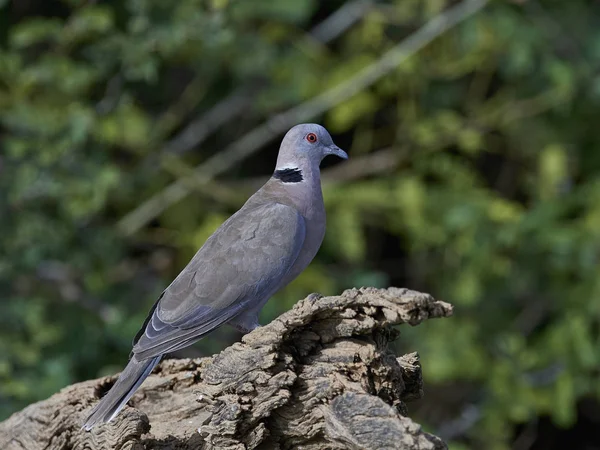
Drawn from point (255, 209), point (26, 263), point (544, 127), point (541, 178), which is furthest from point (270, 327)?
point (544, 127)

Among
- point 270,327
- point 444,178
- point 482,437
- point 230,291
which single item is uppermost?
point 444,178

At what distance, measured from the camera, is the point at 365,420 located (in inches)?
119

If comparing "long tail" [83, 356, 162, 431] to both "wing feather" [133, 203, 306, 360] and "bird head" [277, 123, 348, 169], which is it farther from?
"bird head" [277, 123, 348, 169]

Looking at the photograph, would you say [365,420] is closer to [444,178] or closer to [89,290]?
[89,290]

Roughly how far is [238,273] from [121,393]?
72 cm

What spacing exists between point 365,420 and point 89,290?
3720 mm

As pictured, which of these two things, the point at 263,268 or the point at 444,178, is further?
the point at 444,178

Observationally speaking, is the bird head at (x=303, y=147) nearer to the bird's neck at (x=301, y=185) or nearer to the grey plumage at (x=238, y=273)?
the bird's neck at (x=301, y=185)

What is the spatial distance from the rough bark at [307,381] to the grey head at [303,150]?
44.4 inches

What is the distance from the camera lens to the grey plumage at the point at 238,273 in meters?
3.85

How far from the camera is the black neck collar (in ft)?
14.4

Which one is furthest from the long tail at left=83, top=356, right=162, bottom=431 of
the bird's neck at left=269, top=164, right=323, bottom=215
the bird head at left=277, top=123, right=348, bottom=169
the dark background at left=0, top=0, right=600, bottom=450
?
the dark background at left=0, top=0, right=600, bottom=450

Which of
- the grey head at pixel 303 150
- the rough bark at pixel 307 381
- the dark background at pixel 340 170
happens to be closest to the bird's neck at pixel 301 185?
the grey head at pixel 303 150

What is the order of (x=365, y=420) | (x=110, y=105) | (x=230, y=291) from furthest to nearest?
(x=110, y=105) → (x=230, y=291) → (x=365, y=420)
